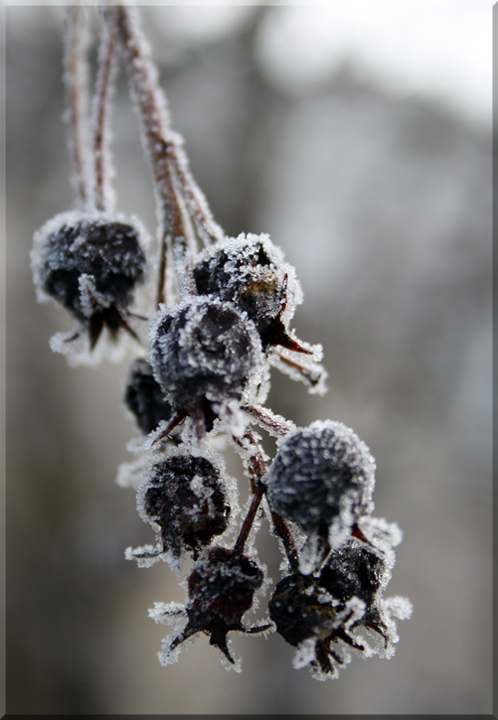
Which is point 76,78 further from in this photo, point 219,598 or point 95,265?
point 219,598

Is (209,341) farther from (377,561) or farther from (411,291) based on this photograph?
(411,291)

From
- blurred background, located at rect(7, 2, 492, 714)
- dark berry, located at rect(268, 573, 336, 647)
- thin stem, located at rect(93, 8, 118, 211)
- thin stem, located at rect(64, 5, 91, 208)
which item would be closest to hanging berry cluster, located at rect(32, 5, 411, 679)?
dark berry, located at rect(268, 573, 336, 647)

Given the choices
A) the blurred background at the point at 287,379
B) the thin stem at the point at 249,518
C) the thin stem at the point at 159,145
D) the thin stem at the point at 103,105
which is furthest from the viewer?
the blurred background at the point at 287,379

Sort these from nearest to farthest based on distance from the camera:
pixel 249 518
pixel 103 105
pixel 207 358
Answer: pixel 207 358 < pixel 249 518 < pixel 103 105

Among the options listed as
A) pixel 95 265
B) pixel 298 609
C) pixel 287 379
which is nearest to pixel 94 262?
pixel 95 265

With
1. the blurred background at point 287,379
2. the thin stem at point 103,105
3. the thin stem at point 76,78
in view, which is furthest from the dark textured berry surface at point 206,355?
the blurred background at point 287,379

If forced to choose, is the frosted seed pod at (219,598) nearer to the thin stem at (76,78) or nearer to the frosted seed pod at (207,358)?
the frosted seed pod at (207,358)

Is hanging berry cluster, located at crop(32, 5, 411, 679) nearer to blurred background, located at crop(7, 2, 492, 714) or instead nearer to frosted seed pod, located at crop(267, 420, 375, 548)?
frosted seed pod, located at crop(267, 420, 375, 548)
